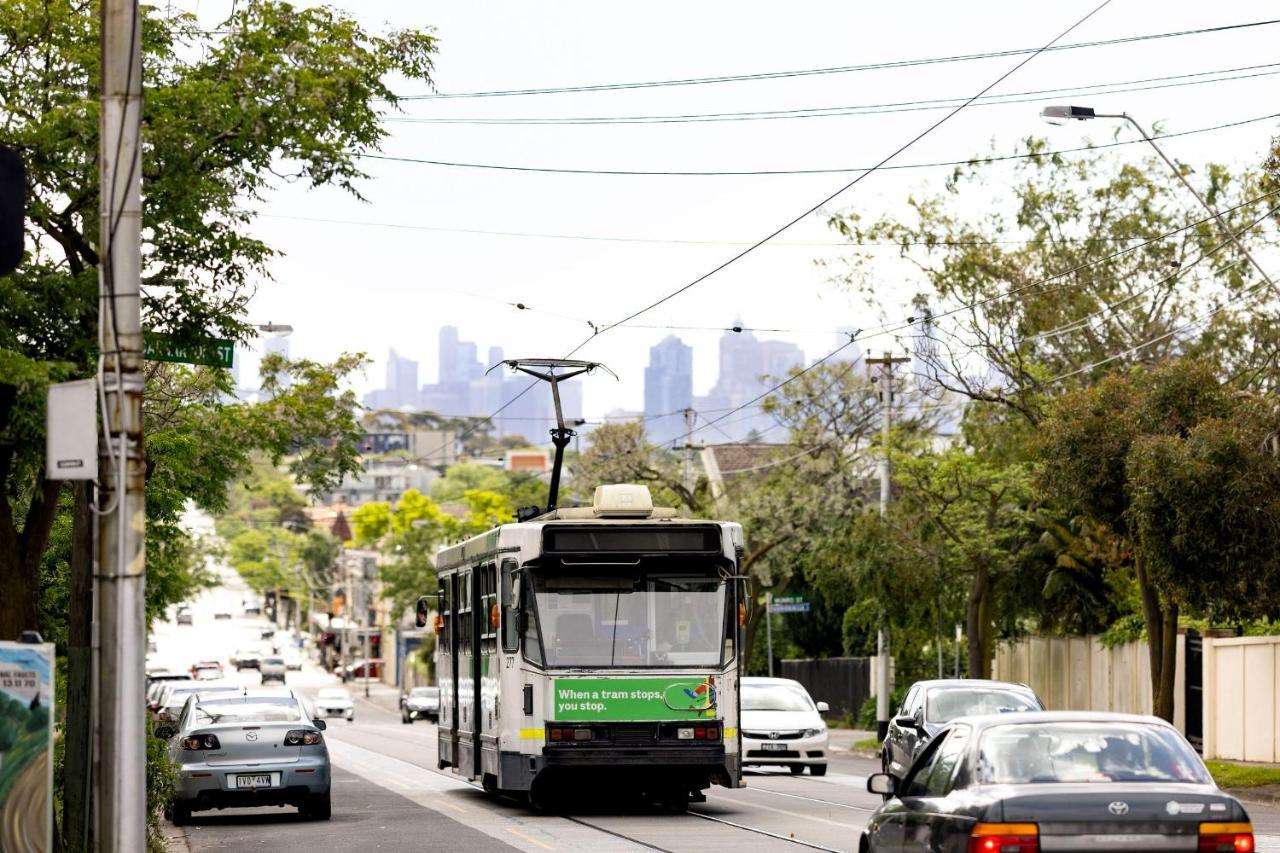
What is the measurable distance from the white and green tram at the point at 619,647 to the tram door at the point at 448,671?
3.53 metres

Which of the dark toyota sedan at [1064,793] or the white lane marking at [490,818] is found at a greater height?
the dark toyota sedan at [1064,793]

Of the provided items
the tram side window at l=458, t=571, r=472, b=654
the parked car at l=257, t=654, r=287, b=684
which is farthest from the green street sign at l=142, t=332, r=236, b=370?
the parked car at l=257, t=654, r=287, b=684

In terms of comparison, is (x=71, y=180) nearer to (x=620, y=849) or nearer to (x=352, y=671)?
(x=620, y=849)

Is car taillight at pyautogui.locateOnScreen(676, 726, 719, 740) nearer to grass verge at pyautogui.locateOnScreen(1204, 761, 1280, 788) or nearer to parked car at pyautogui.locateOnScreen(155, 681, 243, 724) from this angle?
grass verge at pyautogui.locateOnScreen(1204, 761, 1280, 788)

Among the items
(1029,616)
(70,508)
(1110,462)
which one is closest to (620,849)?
(70,508)

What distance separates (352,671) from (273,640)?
4347 centimetres

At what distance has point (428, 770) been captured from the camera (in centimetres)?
3466

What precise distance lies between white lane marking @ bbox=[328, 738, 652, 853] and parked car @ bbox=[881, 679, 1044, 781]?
181 inches

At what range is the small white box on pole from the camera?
37.1 feet

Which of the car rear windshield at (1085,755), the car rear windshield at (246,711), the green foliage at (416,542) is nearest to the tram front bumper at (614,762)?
the car rear windshield at (246,711)

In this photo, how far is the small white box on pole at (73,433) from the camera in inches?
445

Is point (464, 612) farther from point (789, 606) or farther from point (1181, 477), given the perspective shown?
point (789, 606)

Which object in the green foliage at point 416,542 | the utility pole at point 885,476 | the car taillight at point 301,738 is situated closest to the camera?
the car taillight at point 301,738

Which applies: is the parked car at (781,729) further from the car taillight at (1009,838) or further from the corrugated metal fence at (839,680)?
the corrugated metal fence at (839,680)
